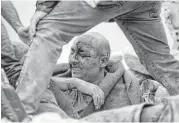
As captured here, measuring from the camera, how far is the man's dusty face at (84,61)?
301cm

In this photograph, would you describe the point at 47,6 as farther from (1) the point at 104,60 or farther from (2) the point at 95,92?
(1) the point at 104,60

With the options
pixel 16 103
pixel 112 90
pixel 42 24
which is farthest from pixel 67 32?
pixel 112 90

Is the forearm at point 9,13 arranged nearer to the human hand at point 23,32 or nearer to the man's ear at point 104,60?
the human hand at point 23,32

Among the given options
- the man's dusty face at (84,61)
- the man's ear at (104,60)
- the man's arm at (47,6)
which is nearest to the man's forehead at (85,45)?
the man's dusty face at (84,61)

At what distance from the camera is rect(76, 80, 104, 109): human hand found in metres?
2.89

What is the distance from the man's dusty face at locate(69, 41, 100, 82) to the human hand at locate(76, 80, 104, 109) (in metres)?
0.14

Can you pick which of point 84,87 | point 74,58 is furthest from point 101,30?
point 84,87

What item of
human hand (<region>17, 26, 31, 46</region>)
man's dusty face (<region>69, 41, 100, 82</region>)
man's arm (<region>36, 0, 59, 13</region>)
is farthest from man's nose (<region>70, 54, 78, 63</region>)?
man's arm (<region>36, 0, 59, 13</region>)

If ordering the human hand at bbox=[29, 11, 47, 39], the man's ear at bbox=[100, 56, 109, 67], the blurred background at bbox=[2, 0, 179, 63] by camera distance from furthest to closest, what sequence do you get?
the blurred background at bbox=[2, 0, 179, 63] < the man's ear at bbox=[100, 56, 109, 67] < the human hand at bbox=[29, 11, 47, 39]

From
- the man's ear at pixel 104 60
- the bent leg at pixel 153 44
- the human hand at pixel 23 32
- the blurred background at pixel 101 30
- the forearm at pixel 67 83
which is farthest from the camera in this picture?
the blurred background at pixel 101 30

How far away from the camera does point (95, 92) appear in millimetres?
2895

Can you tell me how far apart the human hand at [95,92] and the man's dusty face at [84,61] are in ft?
0.46

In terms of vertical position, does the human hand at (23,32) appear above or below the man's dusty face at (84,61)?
above

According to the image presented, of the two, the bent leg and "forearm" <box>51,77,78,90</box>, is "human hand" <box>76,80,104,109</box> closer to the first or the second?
"forearm" <box>51,77,78,90</box>
